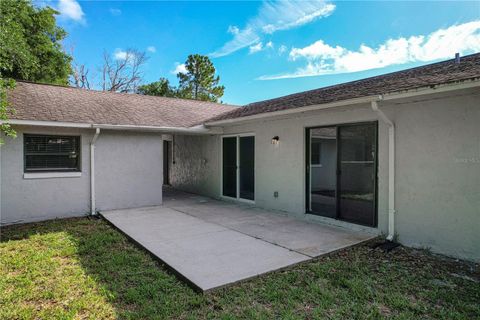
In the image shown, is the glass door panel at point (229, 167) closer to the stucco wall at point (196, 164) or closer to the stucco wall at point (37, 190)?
the stucco wall at point (196, 164)

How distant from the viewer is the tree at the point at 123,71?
2641cm

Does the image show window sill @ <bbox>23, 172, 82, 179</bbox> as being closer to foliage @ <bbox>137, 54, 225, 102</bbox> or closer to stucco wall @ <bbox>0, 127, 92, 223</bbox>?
stucco wall @ <bbox>0, 127, 92, 223</bbox>

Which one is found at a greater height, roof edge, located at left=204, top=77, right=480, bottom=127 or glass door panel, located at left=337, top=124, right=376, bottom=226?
roof edge, located at left=204, top=77, right=480, bottom=127

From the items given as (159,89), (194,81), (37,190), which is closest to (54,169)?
(37,190)

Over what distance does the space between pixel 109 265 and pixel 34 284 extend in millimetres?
955

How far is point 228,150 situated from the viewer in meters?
10.3

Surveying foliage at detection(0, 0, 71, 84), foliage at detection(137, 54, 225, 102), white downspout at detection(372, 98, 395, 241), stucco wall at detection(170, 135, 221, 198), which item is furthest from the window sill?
foliage at detection(137, 54, 225, 102)

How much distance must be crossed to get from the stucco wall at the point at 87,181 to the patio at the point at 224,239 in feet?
2.00

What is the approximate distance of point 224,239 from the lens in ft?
18.6

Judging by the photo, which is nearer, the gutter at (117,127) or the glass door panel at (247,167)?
the gutter at (117,127)

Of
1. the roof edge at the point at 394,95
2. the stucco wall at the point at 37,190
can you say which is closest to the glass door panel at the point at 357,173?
the roof edge at the point at 394,95

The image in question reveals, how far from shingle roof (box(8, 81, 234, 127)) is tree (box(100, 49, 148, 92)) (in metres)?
16.6

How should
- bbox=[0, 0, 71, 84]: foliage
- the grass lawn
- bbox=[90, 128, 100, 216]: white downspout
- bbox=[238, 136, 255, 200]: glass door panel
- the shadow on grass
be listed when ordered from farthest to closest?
bbox=[0, 0, 71, 84]: foliage
bbox=[238, 136, 255, 200]: glass door panel
bbox=[90, 128, 100, 216]: white downspout
the shadow on grass
the grass lawn

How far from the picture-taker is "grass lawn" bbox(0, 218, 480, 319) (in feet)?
10.6
